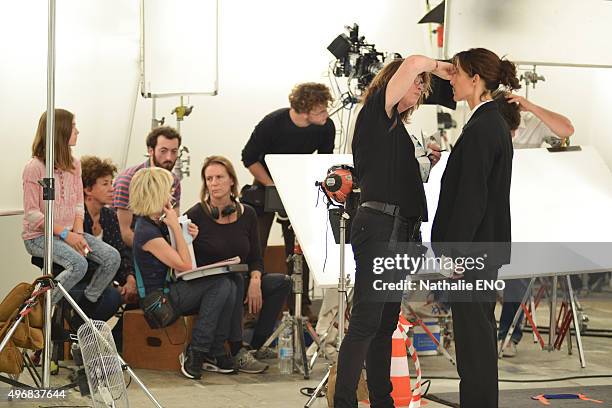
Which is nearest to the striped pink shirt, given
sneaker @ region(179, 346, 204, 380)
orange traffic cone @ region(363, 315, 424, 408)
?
sneaker @ region(179, 346, 204, 380)

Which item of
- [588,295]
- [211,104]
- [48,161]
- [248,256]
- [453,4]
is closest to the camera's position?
[48,161]

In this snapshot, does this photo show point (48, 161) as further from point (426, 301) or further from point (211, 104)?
point (211, 104)

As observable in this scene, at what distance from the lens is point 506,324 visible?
6.18 m

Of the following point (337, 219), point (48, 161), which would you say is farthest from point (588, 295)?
point (48, 161)

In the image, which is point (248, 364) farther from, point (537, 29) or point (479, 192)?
point (537, 29)

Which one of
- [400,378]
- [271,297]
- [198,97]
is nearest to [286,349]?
[271,297]

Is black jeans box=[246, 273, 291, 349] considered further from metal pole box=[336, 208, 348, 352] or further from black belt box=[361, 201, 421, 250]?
black belt box=[361, 201, 421, 250]

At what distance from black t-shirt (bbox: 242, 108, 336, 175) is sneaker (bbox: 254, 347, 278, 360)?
1.20 m

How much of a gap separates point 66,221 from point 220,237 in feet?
2.66

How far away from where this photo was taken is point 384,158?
4.04 meters

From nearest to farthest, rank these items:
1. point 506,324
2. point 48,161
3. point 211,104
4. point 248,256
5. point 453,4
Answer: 1. point 48,161
2. point 453,4
3. point 248,256
4. point 506,324
5. point 211,104

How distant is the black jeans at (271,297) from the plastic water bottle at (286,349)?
33cm

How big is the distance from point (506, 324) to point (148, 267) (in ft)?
7.08

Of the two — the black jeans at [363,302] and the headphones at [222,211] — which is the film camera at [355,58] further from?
the black jeans at [363,302]
